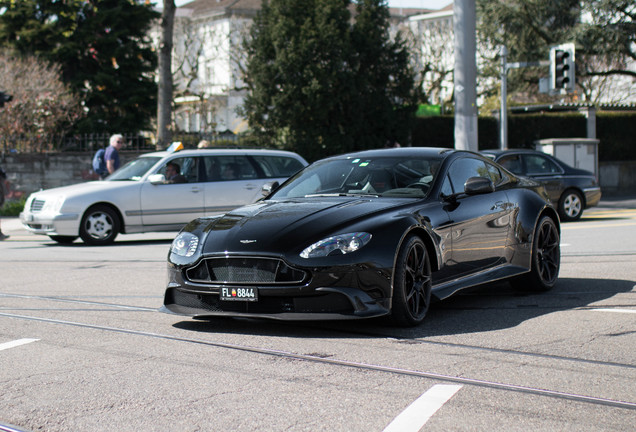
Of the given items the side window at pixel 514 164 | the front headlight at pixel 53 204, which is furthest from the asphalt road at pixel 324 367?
the side window at pixel 514 164

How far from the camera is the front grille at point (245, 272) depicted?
250 inches

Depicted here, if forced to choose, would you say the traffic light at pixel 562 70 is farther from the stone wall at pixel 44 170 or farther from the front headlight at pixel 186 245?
the front headlight at pixel 186 245

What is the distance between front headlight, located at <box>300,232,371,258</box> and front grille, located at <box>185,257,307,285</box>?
16 cm

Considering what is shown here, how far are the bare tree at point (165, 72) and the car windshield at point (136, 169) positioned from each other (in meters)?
9.14

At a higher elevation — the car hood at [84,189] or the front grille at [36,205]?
the car hood at [84,189]

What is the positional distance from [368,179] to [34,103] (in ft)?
86.3

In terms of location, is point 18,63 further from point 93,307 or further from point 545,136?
point 93,307

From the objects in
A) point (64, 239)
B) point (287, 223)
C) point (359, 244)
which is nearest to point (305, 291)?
point (359, 244)

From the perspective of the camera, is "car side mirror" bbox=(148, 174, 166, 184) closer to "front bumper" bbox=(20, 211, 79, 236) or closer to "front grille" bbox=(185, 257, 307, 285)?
"front bumper" bbox=(20, 211, 79, 236)

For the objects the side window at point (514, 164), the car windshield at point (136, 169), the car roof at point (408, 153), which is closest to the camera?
the car roof at point (408, 153)

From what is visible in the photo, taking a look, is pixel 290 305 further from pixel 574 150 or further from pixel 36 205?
pixel 574 150

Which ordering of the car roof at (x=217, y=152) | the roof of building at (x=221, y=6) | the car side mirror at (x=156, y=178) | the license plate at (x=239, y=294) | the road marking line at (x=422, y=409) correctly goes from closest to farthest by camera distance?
the road marking line at (x=422, y=409) < the license plate at (x=239, y=294) < the car side mirror at (x=156, y=178) < the car roof at (x=217, y=152) < the roof of building at (x=221, y=6)

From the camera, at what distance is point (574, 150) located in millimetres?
26812

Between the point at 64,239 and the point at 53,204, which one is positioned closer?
the point at 53,204
